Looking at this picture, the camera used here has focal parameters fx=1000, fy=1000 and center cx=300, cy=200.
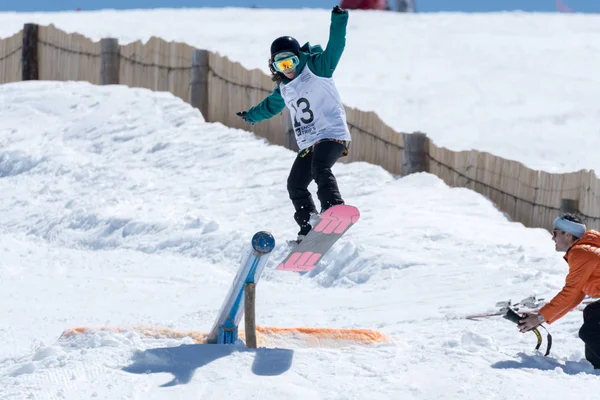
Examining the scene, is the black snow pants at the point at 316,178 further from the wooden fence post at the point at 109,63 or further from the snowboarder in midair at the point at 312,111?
the wooden fence post at the point at 109,63

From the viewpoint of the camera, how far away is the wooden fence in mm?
10352

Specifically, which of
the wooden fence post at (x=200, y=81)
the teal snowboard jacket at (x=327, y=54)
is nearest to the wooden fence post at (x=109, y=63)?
the wooden fence post at (x=200, y=81)

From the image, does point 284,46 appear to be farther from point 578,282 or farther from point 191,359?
point 578,282

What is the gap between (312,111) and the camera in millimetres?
6328

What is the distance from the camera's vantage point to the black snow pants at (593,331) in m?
5.68

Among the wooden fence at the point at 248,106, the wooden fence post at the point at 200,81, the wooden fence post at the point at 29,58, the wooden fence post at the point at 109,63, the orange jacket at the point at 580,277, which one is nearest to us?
the orange jacket at the point at 580,277

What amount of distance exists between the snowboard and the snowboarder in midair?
8 cm

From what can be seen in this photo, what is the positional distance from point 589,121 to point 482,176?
6764 mm

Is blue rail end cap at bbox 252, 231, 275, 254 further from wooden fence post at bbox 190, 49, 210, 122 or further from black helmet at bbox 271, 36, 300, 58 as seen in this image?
wooden fence post at bbox 190, 49, 210, 122

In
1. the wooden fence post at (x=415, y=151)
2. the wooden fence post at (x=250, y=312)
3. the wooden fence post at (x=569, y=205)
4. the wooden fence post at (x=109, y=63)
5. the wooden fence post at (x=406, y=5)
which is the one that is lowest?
the wooden fence post at (x=250, y=312)

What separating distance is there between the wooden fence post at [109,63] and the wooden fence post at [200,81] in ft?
6.56

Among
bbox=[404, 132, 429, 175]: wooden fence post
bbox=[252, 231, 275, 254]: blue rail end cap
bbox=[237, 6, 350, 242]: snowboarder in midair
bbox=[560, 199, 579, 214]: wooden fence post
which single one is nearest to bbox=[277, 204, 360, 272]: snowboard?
bbox=[237, 6, 350, 242]: snowboarder in midair

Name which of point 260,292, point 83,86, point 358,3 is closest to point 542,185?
point 260,292

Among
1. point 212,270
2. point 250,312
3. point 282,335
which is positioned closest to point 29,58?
point 212,270
